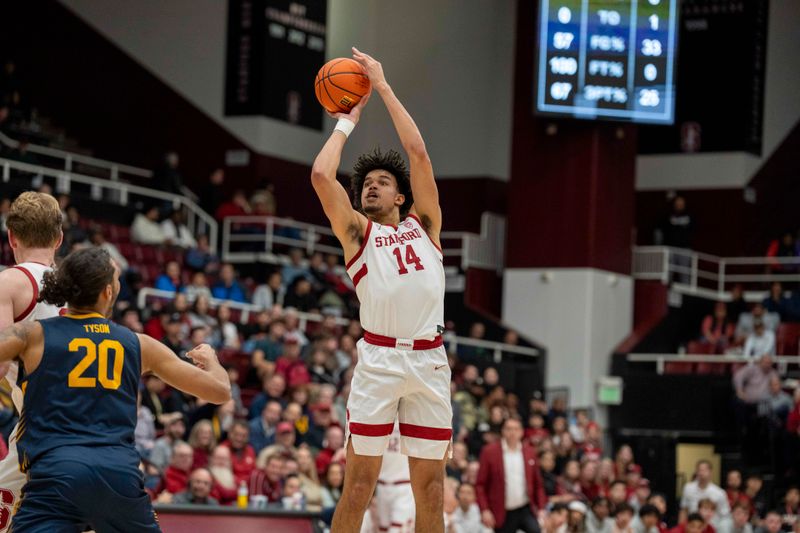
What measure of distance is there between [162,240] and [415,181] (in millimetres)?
13144

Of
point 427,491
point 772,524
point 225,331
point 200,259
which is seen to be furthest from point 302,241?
point 427,491

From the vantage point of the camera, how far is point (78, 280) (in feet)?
17.6

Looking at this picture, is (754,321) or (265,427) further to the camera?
(754,321)

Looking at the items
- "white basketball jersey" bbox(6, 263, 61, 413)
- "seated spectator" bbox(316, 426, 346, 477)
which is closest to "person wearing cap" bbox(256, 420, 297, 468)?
"seated spectator" bbox(316, 426, 346, 477)

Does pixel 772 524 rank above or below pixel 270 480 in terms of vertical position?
below

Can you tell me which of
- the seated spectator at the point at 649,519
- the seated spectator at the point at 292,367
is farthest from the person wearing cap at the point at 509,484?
the seated spectator at the point at 292,367

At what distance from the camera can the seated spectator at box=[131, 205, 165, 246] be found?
19688 millimetres

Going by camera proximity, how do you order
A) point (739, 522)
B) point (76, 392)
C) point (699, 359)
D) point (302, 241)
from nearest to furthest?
point (76, 392) < point (739, 522) < point (699, 359) < point (302, 241)

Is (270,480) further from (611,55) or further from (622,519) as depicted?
(611,55)

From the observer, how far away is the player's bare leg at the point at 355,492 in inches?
273

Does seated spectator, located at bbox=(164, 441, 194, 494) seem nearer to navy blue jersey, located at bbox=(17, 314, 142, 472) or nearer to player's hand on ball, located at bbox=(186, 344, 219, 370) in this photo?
player's hand on ball, located at bbox=(186, 344, 219, 370)

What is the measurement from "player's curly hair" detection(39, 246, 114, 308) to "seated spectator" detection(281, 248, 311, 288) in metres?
15.2

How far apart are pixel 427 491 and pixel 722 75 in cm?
2187

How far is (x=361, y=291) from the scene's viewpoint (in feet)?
23.2
